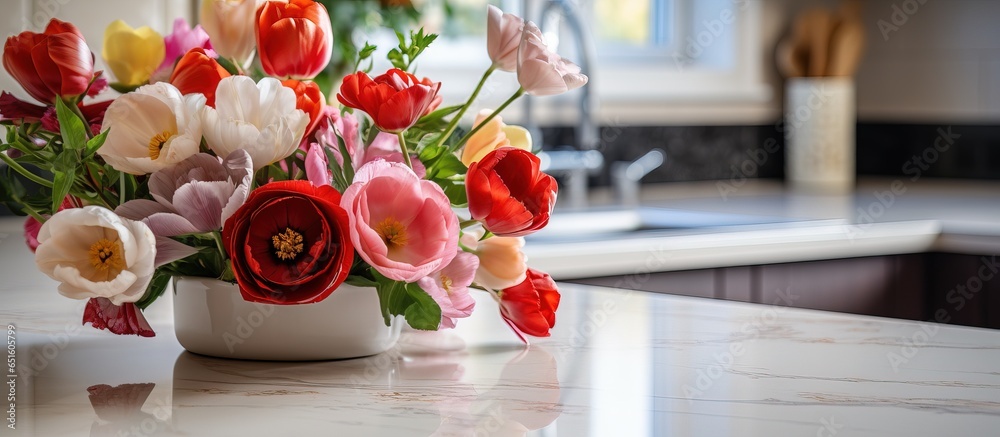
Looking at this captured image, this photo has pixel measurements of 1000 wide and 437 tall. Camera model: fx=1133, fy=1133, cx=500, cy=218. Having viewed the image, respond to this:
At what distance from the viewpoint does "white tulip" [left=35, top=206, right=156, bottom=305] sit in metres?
0.64

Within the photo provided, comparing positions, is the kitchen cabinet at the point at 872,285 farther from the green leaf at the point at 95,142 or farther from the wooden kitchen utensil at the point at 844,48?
the green leaf at the point at 95,142

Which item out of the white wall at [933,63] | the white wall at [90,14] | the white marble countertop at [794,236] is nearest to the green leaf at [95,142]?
the white marble countertop at [794,236]

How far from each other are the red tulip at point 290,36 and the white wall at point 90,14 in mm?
1190

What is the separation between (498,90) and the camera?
2520 millimetres

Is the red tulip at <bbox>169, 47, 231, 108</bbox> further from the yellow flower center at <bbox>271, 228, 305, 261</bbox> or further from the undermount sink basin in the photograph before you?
the undermount sink basin

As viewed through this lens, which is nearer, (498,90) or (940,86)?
(498,90)

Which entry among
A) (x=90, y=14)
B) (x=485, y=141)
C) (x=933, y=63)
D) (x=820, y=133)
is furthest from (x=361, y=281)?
(x=933, y=63)

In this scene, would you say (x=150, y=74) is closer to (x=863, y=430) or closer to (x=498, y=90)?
(x=863, y=430)

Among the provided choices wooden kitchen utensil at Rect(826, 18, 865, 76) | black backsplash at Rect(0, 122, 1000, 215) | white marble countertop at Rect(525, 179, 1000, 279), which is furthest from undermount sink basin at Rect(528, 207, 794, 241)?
wooden kitchen utensil at Rect(826, 18, 865, 76)

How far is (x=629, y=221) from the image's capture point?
2.34 meters

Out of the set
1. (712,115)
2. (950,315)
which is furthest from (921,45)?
(950,315)

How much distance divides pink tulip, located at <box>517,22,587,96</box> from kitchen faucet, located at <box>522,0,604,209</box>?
1538 mm

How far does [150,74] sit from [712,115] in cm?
220

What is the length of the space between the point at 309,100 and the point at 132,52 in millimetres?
171
